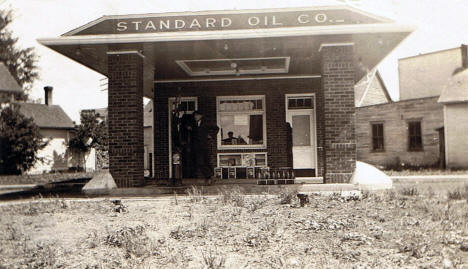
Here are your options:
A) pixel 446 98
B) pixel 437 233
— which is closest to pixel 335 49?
pixel 437 233

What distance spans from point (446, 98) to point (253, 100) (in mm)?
13591

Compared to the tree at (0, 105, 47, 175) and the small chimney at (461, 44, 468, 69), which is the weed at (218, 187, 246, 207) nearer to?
the tree at (0, 105, 47, 175)

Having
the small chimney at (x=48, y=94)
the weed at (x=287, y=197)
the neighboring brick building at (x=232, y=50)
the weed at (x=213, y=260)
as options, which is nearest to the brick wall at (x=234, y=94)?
the neighboring brick building at (x=232, y=50)

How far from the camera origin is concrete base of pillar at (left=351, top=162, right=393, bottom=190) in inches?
373

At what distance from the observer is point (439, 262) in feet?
14.5

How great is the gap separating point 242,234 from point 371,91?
3039 centimetres

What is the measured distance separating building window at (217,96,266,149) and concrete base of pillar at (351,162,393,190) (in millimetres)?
4954

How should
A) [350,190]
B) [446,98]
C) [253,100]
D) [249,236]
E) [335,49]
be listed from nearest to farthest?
[249,236] → [350,190] → [335,49] → [253,100] → [446,98]

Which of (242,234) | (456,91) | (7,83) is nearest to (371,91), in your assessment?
(456,91)

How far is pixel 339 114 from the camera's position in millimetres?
9844

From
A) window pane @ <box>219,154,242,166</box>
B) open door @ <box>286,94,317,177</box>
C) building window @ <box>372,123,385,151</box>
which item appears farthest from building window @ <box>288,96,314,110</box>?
building window @ <box>372,123,385,151</box>

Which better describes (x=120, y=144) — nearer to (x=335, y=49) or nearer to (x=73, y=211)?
(x=73, y=211)

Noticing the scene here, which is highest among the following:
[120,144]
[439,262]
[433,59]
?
[433,59]

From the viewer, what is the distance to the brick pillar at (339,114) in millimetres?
9734
